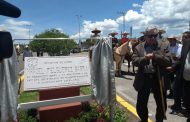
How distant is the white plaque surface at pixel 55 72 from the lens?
536 cm

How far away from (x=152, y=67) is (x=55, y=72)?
1732mm

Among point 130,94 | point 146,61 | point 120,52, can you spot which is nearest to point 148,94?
point 146,61

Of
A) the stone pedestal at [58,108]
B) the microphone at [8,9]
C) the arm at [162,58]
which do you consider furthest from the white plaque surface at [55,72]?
the microphone at [8,9]

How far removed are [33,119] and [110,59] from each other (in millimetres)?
1777

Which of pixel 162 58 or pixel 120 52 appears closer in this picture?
pixel 162 58

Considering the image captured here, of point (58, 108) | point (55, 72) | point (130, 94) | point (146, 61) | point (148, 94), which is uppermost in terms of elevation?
point (146, 61)

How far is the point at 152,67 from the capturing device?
570cm

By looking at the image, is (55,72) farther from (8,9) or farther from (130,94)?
(130,94)

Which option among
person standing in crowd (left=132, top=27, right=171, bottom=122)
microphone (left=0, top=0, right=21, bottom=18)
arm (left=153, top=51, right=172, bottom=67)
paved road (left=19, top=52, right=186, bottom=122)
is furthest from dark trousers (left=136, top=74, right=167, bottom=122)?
microphone (left=0, top=0, right=21, bottom=18)

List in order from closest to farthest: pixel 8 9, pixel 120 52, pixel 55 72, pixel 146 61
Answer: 1. pixel 8 9
2. pixel 55 72
3. pixel 146 61
4. pixel 120 52

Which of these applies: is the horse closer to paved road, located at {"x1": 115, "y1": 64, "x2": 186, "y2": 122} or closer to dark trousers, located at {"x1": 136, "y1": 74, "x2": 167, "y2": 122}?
paved road, located at {"x1": 115, "y1": 64, "x2": 186, "y2": 122}

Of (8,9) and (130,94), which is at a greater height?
(8,9)

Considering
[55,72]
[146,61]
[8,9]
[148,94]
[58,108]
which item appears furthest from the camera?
[148,94]

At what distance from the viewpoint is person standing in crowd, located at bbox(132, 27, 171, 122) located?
561cm
